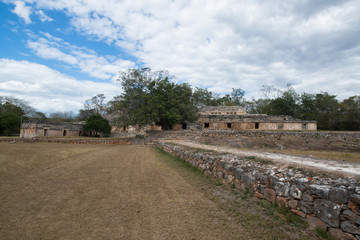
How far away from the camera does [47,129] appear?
27.0 meters

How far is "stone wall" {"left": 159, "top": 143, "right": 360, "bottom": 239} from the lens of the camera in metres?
2.57

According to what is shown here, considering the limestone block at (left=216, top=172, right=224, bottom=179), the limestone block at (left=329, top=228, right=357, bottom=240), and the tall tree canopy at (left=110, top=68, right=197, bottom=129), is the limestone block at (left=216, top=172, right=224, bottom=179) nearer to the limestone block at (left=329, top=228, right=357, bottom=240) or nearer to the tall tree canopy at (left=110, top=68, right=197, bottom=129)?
the limestone block at (left=329, top=228, right=357, bottom=240)

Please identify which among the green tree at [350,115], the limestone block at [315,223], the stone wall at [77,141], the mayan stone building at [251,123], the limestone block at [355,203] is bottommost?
the stone wall at [77,141]

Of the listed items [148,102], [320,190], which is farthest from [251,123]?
[320,190]

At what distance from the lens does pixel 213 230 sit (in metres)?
3.06

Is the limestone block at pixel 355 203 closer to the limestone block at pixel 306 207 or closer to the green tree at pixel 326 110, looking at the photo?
the limestone block at pixel 306 207

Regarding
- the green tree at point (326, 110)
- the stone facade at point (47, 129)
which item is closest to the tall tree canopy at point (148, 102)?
the stone facade at point (47, 129)

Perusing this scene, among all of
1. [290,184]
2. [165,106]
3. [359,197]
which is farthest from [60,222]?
[165,106]

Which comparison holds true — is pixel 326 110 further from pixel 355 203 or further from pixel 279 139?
pixel 355 203

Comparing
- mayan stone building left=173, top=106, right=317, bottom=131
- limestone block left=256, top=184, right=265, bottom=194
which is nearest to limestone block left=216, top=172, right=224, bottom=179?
limestone block left=256, top=184, right=265, bottom=194

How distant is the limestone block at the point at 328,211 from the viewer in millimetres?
2648

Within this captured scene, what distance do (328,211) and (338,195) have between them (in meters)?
0.28

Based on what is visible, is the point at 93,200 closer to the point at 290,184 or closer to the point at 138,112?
the point at 290,184

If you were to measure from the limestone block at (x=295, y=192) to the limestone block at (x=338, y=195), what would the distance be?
1.63ft
